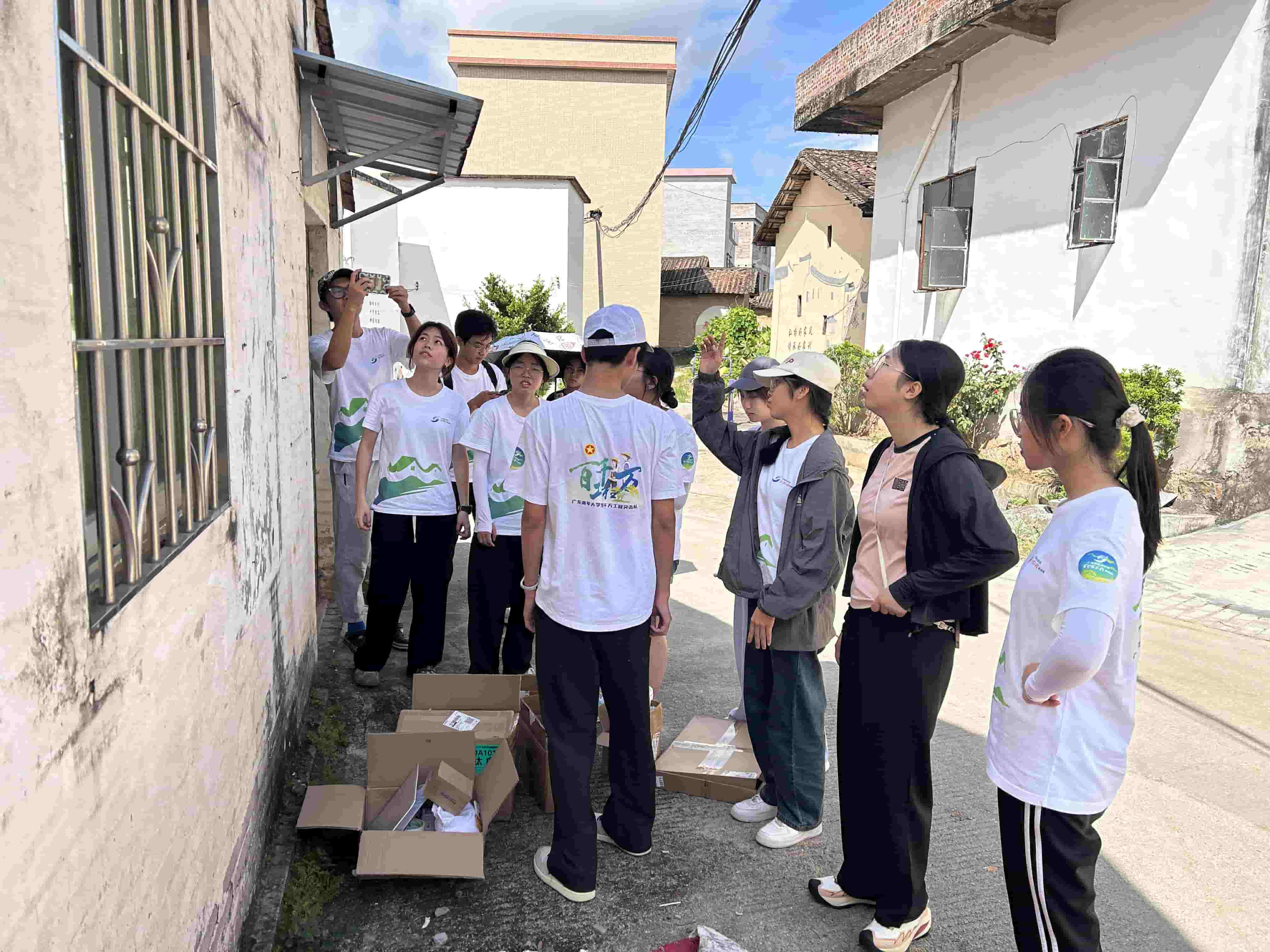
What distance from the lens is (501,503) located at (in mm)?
3945

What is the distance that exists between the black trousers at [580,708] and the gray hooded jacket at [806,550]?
0.49 metres

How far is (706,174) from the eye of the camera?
43.6 m

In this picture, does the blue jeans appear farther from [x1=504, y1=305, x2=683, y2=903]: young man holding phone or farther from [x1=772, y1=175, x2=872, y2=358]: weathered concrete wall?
[x1=772, y1=175, x2=872, y2=358]: weathered concrete wall

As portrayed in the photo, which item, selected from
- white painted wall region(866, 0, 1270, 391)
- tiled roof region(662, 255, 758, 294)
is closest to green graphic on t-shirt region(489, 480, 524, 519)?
white painted wall region(866, 0, 1270, 391)

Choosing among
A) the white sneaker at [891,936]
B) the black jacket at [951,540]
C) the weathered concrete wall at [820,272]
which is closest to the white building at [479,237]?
the weathered concrete wall at [820,272]

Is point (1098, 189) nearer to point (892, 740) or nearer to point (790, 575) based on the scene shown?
point (790, 575)

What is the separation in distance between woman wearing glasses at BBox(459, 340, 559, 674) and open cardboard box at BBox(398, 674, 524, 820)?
0.46 m

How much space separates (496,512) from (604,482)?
4.49 ft

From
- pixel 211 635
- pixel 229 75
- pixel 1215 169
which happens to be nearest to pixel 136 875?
pixel 211 635

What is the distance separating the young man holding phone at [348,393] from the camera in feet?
15.0

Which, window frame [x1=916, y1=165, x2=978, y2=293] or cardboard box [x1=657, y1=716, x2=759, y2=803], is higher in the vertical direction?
window frame [x1=916, y1=165, x2=978, y2=293]

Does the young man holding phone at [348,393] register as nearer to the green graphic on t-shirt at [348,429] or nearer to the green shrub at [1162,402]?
the green graphic on t-shirt at [348,429]

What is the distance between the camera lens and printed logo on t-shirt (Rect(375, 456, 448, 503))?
→ 13.3 feet

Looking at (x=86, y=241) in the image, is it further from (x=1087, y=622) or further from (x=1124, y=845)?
(x=1124, y=845)
